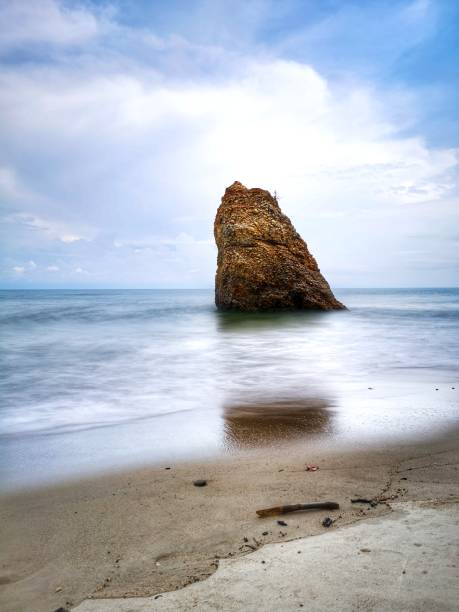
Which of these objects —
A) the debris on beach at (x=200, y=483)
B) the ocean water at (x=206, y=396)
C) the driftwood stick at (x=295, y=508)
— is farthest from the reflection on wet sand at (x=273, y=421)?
the driftwood stick at (x=295, y=508)

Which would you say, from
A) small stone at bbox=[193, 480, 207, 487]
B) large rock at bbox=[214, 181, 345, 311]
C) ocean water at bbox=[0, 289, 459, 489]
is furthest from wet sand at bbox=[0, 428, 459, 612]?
large rock at bbox=[214, 181, 345, 311]

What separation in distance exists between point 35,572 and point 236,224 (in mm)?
23850

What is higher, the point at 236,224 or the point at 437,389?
the point at 236,224

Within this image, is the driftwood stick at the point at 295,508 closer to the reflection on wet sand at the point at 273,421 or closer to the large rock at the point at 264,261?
the reflection on wet sand at the point at 273,421

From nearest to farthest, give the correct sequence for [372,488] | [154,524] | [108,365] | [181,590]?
1. [181,590]
2. [154,524]
3. [372,488]
4. [108,365]

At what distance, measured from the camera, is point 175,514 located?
10.9ft

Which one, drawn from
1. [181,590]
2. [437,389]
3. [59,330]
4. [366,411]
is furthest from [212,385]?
[59,330]

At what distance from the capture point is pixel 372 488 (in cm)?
362

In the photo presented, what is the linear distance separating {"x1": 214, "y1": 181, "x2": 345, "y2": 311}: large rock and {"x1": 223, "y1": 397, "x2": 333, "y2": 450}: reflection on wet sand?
59.6 feet

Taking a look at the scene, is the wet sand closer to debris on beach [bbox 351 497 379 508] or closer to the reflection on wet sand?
debris on beach [bbox 351 497 379 508]

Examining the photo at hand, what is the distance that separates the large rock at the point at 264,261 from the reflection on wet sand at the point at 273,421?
18.2 meters

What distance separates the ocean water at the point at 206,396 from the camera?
4.98 metres

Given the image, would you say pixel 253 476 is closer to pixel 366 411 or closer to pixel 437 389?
pixel 366 411

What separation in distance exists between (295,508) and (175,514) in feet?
2.76
